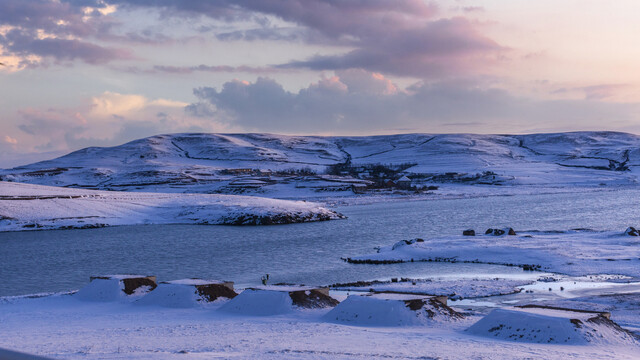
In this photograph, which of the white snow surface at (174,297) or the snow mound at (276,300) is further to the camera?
the white snow surface at (174,297)

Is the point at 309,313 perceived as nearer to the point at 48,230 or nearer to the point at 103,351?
the point at 103,351

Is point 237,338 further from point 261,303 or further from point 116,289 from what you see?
point 116,289

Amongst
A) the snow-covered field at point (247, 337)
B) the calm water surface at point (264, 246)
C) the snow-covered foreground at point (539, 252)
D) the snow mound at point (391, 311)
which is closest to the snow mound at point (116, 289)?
the snow-covered field at point (247, 337)

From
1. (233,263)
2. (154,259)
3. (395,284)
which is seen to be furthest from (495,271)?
(154,259)

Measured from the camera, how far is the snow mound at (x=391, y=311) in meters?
25.8

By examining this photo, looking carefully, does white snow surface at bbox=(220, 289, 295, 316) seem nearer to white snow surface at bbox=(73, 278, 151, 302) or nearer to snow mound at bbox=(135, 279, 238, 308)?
snow mound at bbox=(135, 279, 238, 308)

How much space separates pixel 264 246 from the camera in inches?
2430

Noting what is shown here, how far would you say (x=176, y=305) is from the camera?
3061 centimetres

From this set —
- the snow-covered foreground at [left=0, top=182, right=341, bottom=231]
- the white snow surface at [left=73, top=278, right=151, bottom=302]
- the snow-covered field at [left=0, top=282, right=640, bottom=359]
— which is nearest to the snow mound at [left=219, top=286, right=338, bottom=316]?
the snow-covered field at [left=0, top=282, right=640, bottom=359]

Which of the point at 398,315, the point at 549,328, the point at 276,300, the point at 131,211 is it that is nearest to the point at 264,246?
the point at 276,300

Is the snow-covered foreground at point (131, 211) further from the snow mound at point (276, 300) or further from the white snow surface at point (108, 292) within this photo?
the snow mound at point (276, 300)

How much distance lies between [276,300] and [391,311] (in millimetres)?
5390

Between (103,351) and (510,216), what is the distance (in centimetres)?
7668

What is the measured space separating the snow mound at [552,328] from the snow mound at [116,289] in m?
17.3
